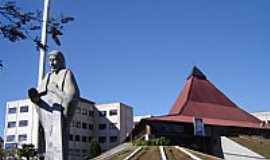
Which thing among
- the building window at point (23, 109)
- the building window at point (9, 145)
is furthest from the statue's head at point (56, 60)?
the building window at point (23, 109)

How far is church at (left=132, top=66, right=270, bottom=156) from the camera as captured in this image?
186ft

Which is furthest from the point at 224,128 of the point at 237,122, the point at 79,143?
the point at 79,143

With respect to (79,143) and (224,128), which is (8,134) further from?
(224,128)

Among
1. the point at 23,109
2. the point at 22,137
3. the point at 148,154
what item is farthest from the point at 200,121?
the point at 23,109

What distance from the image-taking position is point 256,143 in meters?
59.9

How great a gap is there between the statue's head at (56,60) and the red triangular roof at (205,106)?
166 feet

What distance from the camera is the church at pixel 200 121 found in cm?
5684

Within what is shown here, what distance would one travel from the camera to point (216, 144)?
5844cm

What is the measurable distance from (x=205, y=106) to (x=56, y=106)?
61.9 m

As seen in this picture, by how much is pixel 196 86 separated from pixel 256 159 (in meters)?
25.4

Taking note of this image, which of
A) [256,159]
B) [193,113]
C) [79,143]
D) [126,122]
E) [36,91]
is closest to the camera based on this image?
[36,91]

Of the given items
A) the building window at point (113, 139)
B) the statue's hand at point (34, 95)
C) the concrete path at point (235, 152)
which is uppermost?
the statue's hand at point (34, 95)

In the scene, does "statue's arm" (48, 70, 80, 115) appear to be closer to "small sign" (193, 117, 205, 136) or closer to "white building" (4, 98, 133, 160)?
"small sign" (193, 117, 205, 136)

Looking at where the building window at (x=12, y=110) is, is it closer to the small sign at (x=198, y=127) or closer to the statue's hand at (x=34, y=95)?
the small sign at (x=198, y=127)
